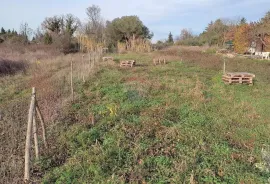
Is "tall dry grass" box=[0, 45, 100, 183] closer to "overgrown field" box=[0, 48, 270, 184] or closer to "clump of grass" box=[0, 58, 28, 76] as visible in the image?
"overgrown field" box=[0, 48, 270, 184]

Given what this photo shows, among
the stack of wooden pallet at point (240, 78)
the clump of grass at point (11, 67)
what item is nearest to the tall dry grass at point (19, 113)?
the clump of grass at point (11, 67)

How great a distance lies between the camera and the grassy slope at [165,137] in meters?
4.23

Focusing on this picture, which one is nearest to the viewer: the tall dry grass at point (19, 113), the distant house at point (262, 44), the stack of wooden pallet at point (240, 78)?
the tall dry grass at point (19, 113)

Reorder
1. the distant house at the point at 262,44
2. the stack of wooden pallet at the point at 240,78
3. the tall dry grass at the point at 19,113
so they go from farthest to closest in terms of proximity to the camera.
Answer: the distant house at the point at 262,44
the stack of wooden pallet at the point at 240,78
the tall dry grass at the point at 19,113

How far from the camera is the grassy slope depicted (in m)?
4.23

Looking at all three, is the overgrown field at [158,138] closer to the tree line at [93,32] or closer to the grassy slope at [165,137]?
the grassy slope at [165,137]

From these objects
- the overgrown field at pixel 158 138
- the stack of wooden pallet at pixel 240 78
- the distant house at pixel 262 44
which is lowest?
the overgrown field at pixel 158 138

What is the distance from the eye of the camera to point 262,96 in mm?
9547

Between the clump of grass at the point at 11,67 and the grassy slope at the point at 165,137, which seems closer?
the grassy slope at the point at 165,137

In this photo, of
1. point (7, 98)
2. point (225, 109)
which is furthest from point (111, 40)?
point (225, 109)

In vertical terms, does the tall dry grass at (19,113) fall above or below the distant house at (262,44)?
below

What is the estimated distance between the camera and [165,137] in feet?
18.4

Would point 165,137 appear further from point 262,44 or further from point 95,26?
point 95,26

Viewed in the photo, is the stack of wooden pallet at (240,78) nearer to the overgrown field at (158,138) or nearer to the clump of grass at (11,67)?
the overgrown field at (158,138)
